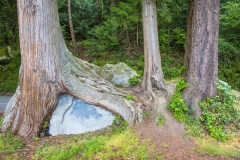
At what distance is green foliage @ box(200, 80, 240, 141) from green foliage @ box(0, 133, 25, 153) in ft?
16.9

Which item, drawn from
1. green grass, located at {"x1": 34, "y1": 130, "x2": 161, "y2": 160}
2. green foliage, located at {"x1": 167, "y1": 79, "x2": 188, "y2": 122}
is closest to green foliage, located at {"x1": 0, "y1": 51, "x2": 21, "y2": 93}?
green grass, located at {"x1": 34, "y1": 130, "x2": 161, "y2": 160}

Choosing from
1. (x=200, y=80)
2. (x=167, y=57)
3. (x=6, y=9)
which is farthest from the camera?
(x=6, y=9)

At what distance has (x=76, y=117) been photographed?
5418 millimetres

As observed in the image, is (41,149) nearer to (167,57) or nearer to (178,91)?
(178,91)

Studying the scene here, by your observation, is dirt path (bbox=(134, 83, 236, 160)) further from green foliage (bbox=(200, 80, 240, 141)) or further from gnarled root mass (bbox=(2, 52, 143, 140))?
green foliage (bbox=(200, 80, 240, 141))

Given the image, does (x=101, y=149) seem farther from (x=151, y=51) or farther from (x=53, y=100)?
(x=151, y=51)

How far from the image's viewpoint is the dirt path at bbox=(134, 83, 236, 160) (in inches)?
171

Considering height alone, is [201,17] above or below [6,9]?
below

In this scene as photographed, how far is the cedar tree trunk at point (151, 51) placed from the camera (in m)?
6.38

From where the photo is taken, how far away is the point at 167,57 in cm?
1262

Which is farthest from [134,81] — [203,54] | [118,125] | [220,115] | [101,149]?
[101,149]

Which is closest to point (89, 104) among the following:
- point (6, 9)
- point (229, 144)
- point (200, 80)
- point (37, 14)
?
point (37, 14)

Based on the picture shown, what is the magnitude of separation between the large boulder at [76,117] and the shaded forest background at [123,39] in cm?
513

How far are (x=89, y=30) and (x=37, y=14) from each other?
10706 millimetres
